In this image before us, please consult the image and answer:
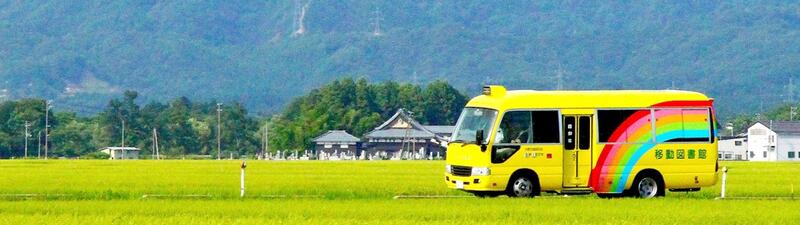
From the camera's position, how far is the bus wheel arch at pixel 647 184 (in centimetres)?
3842

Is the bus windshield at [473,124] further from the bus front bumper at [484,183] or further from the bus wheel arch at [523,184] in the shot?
the bus wheel arch at [523,184]

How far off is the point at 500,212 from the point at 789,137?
129m

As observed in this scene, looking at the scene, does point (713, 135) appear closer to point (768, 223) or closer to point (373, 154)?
point (768, 223)

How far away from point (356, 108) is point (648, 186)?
140 m

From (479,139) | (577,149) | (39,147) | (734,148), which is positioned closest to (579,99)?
(577,149)

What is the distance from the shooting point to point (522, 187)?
37969 millimetres

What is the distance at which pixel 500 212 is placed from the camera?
3153 centimetres

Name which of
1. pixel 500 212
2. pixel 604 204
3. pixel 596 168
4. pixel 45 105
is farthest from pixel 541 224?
pixel 45 105

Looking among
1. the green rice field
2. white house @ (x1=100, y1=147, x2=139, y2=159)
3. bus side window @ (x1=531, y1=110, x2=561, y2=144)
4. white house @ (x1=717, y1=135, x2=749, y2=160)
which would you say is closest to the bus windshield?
bus side window @ (x1=531, y1=110, x2=561, y2=144)

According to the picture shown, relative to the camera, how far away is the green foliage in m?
166

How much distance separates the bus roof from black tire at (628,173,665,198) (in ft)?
4.66

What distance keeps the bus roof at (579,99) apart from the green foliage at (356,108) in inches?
4796

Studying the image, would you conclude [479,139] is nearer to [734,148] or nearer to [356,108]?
[734,148]

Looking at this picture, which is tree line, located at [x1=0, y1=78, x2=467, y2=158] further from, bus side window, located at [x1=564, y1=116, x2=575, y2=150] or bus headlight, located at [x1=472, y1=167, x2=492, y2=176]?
bus headlight, located at [x1=472, y1=167, x2=492, y2=176]
